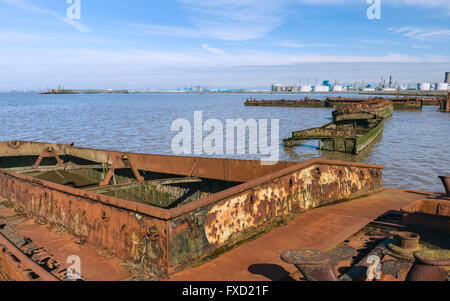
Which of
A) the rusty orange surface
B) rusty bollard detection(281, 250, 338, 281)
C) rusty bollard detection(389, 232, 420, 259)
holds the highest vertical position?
A: rusty bollard detection(281, 250, 338, 281)

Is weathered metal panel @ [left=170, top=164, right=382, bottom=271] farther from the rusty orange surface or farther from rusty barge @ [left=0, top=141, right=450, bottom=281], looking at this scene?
the rusty orange surface

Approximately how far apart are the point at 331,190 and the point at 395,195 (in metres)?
1.81

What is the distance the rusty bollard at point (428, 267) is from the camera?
105 inches

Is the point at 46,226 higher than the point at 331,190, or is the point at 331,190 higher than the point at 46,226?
the point at 331,190

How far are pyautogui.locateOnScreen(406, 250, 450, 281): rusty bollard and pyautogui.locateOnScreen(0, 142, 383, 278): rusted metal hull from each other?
2.27 metres

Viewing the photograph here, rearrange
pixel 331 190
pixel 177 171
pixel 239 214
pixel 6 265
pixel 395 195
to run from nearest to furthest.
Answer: pixel 6 265 < pixel 239 214 < pixel 331 190 < pixel 395 195 < pixel 177 171

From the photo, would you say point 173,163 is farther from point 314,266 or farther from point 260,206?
point 314,266

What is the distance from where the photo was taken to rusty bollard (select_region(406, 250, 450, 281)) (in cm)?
266

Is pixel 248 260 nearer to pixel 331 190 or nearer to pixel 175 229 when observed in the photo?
pixel 175 229

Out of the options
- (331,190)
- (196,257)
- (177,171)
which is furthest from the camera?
(177,171)

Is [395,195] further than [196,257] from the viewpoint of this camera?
Yes

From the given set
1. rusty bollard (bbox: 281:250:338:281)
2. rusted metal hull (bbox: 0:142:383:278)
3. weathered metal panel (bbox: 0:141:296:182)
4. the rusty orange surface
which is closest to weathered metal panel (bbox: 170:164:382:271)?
rusted metal hull (bbox: 0:142:383:278)
